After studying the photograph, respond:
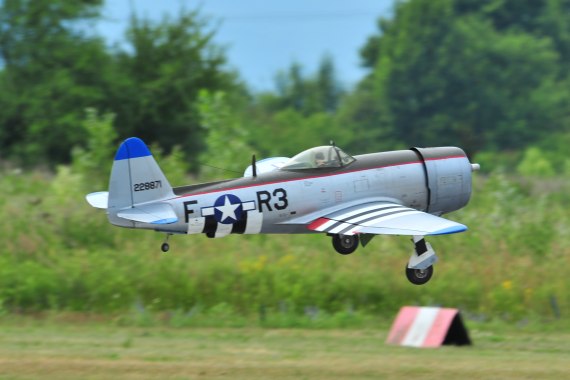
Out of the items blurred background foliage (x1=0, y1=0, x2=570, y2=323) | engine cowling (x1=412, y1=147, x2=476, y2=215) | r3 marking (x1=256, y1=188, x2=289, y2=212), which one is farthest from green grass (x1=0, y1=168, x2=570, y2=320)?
r3 marking (x1=256, y1=188, x2=289, y2=212)

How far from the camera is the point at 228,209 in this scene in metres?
14.7

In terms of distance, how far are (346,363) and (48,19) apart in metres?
39.4

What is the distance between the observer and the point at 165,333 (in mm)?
27359

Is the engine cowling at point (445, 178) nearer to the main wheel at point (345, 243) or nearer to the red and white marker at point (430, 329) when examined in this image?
the main wheel at point (345, 243)

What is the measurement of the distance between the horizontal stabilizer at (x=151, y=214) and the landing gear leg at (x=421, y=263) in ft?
10.8

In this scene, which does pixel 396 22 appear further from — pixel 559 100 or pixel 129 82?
pixel 129 82

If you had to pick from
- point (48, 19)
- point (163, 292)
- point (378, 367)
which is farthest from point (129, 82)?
point (378, 367)

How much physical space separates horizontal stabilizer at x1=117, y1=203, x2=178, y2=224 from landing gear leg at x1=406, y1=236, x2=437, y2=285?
330cm

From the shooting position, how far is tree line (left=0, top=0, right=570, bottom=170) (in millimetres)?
50969

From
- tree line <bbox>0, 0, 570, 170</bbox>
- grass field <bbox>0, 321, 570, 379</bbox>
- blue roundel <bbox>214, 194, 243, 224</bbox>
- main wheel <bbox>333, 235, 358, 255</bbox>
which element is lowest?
grass field <bbox>0, 321, 570, 379</bbox>

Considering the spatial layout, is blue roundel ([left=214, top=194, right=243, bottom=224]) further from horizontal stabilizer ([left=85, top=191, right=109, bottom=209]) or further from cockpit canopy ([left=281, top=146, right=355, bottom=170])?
horizontal stabilizer ([left=85, top=191, right=109, bottom=209])

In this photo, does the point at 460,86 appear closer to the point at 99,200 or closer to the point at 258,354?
the point at 258,354

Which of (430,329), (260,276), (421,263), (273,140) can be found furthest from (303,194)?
(273,140)

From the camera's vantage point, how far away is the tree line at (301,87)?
167 ft
